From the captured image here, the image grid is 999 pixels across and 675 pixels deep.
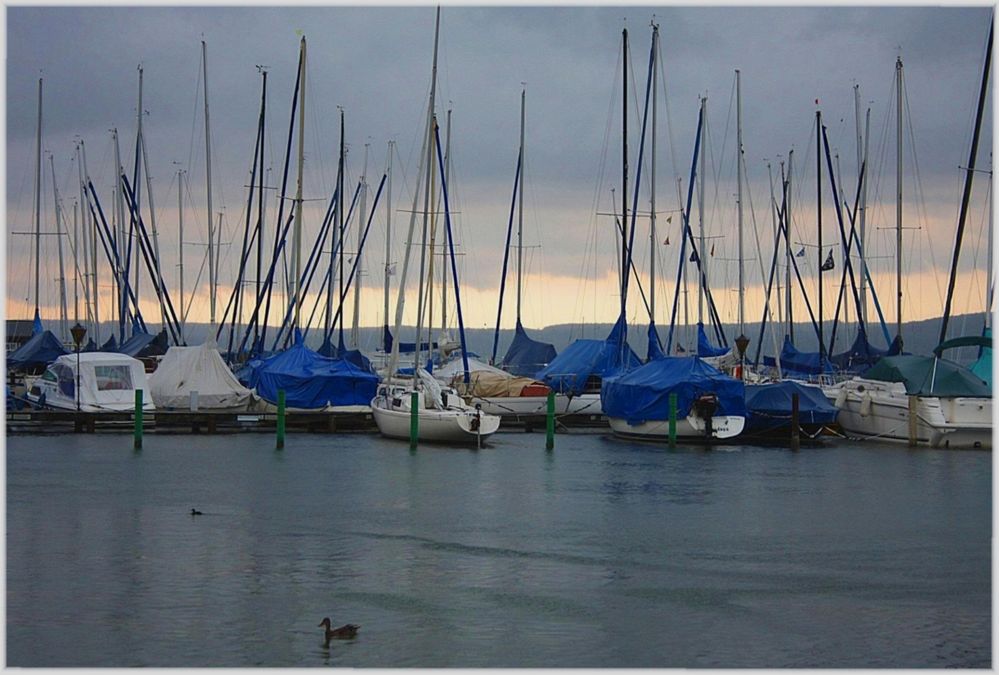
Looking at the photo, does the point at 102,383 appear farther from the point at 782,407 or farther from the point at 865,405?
the point at 865,405

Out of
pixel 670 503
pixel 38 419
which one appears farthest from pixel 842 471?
pixel 38 419

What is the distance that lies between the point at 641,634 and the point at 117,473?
877 inches

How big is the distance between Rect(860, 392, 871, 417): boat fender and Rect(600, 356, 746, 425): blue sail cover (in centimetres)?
463

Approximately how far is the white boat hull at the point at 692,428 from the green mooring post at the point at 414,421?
796 centimetres

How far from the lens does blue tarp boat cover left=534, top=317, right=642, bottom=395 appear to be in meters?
53.8

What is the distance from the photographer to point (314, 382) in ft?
163

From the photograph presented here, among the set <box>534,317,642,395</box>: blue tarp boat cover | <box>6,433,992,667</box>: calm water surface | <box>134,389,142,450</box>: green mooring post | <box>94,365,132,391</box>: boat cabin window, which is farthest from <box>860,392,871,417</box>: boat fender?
<box>94,365,132,391</box>: boat cabin window

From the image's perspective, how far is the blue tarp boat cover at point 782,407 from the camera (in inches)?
1847

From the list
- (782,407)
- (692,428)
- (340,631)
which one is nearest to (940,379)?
(782,407)

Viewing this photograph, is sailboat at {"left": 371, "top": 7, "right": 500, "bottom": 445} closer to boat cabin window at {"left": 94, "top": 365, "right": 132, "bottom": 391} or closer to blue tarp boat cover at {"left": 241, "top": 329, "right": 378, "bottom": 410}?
blue tarp boat cover at {"left": 241, "top": 329, "right": 378, "bottom": 410}

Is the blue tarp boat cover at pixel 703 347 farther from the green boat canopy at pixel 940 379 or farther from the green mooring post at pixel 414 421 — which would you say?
the green mooring post at pixel 414 421

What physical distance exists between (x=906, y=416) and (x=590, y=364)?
519 inches

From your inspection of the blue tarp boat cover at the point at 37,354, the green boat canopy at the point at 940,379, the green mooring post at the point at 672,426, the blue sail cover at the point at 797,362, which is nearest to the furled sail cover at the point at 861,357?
the blue sail cover at the point at 797,362

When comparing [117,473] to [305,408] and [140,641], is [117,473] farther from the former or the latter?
[140,641]
